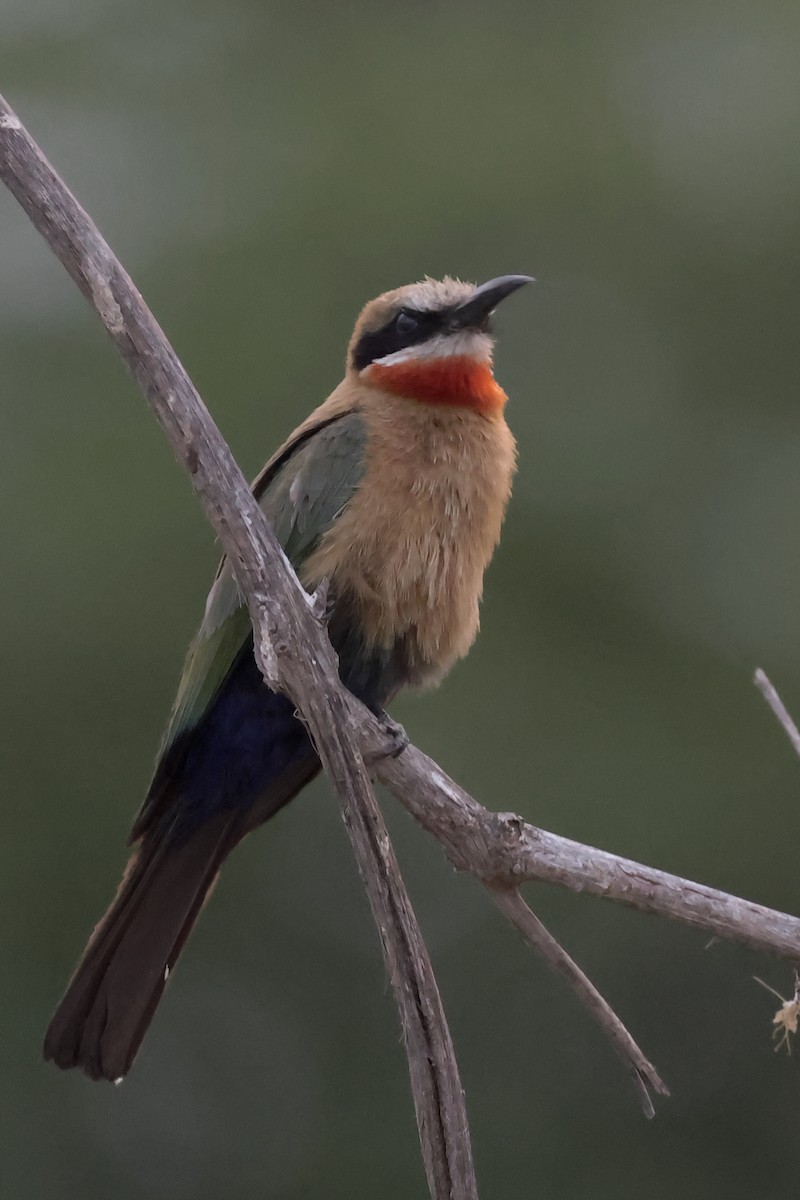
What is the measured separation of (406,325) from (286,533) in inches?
21.7

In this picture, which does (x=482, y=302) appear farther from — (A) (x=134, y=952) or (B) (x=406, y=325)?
(A) (x=134, y=952)

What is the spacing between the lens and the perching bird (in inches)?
104

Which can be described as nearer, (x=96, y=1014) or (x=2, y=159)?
(x=2, y=159)

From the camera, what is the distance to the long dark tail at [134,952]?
259cm

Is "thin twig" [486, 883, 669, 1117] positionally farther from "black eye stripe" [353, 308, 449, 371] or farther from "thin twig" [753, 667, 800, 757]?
"black eye stripe" [353, 308, 449, 371]

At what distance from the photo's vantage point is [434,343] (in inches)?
119

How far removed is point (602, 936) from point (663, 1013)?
0.25 metres

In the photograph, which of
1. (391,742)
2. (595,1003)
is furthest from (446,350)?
(595,1003)

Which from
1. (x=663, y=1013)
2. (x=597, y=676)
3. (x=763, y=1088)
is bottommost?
(x=763, y=1088)

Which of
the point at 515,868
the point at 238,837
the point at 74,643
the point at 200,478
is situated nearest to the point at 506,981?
the point at 74,643

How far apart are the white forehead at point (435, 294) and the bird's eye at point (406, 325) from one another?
22 millimetres

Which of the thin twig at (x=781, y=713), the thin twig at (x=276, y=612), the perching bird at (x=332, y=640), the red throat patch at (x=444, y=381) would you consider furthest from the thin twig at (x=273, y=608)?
the red throat patch at (x=444, y=381)

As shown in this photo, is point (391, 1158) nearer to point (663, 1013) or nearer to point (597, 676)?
point (663, 1013)

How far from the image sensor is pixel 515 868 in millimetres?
2178
